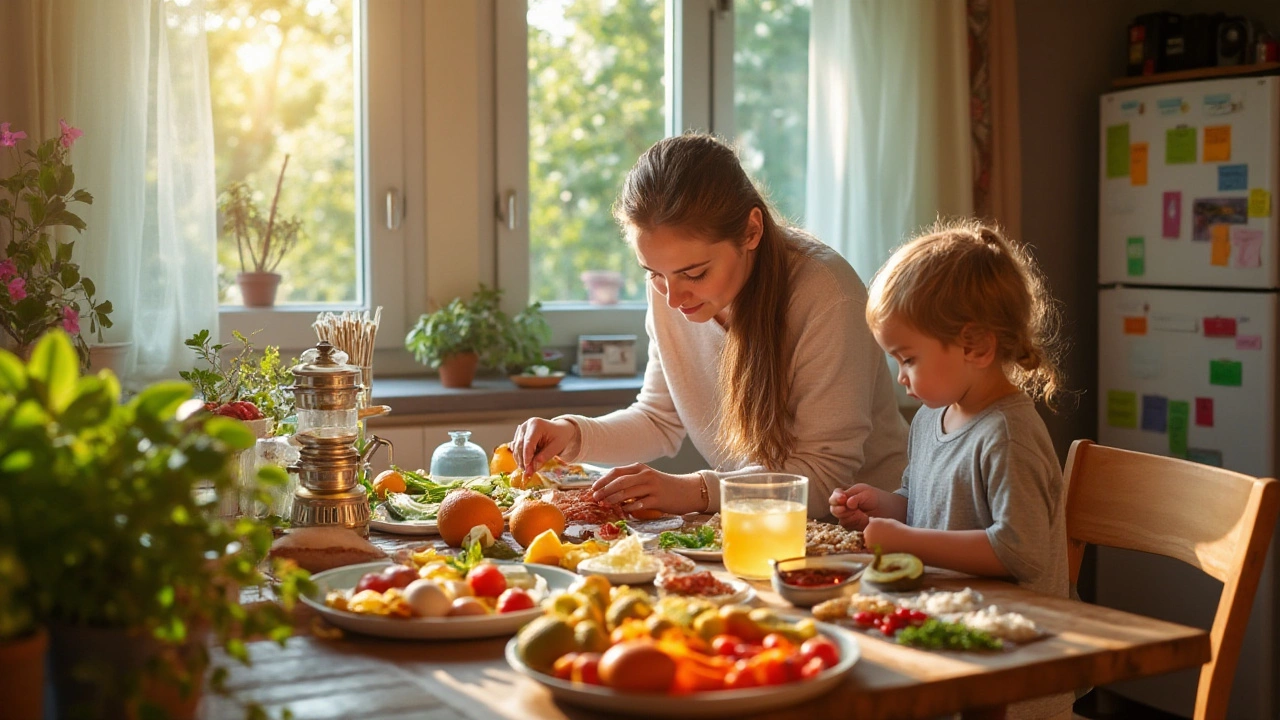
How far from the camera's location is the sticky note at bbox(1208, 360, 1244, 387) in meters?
3.39

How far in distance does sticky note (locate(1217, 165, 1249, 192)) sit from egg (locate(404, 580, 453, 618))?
2.87 m

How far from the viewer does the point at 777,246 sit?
2.12 metres

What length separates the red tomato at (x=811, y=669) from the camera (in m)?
1.03

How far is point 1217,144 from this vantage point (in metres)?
3.40

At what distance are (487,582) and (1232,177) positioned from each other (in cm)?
282

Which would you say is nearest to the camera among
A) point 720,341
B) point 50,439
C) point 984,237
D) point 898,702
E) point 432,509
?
point 50,439

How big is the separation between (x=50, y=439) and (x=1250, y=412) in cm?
325

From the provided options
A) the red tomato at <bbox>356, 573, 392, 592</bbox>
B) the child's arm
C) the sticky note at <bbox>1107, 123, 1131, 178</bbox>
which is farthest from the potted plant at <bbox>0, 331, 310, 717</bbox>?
the sticky note at <bbox>1107, 123, 1131, 178</bbox>

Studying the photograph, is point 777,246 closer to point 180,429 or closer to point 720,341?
point 720,341

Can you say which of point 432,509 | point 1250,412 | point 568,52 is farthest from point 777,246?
point 1250,412

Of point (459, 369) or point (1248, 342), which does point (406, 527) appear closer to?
point (459, 369)

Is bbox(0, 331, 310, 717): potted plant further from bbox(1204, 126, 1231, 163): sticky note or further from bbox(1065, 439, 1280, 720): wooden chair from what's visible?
bbox(1204, 126, 1231, 163): sticky note

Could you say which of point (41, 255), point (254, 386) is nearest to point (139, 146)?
point (41, 255)

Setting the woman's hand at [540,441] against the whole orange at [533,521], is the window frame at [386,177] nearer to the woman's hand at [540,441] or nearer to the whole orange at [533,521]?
the woman's hand at [540,441]
